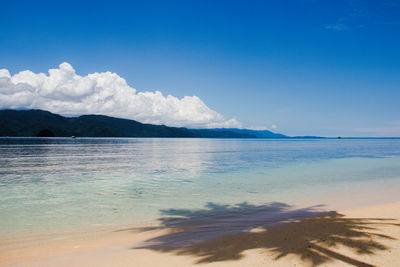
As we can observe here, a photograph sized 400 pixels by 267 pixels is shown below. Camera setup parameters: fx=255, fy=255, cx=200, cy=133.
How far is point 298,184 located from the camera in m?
19.1

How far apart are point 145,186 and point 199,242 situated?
1122 centimetres

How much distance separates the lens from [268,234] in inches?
304

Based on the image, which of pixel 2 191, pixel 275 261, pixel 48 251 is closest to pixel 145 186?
pixel 2 191

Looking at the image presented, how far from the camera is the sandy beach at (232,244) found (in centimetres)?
580

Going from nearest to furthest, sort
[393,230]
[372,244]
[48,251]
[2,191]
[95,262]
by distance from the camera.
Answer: [95,262]
[372,244]
[48,251]
[393,230]
[2,191]

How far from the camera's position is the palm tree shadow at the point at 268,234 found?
6.15 m

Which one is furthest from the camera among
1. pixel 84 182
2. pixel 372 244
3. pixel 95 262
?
pixel 84 182

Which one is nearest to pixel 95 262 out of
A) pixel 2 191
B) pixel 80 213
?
pixel 80 213

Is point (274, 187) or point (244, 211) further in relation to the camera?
point (274, 187)

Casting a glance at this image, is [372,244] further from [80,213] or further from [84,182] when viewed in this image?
[84,182]

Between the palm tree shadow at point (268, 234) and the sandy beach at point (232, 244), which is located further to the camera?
the palm tree shadow at point (268, 234)

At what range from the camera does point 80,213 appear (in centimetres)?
1080

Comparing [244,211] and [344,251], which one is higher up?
[344,251]

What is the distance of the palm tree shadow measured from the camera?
242 inches
